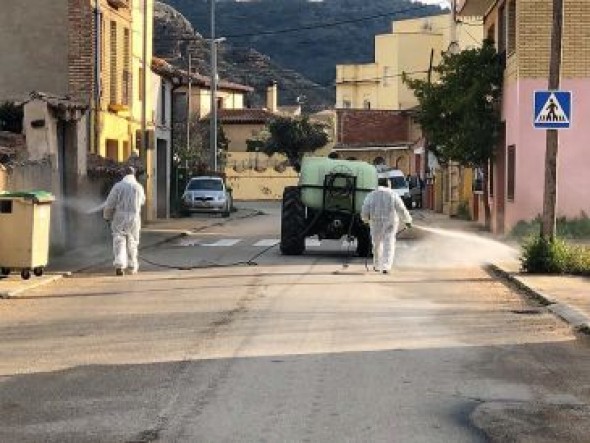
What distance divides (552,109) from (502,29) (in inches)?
498

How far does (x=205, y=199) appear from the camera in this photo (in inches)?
1769

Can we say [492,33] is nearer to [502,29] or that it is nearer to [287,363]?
[502,29]

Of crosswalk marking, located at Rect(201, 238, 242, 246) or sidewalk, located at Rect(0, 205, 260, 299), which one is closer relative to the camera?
sidewalk, located at Rect(0, 205, 260, 299)

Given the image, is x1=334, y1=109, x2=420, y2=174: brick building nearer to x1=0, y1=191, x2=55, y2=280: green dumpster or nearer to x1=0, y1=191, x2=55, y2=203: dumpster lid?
x1=0, y1=191, x2=55, y2=203: dumpster lid

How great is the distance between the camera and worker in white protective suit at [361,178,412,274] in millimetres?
18734

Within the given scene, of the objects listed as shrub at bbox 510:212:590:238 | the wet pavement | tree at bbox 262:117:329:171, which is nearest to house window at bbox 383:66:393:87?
tree at bbox 262:117:329:171

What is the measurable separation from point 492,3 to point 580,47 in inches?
238

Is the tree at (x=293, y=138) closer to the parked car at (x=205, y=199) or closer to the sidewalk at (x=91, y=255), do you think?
the parked car at (x=205, y=199)

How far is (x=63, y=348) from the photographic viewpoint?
34.7 ft

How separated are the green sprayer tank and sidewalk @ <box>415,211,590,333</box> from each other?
3.16 metres

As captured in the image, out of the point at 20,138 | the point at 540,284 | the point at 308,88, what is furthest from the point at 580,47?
the point at 308,88

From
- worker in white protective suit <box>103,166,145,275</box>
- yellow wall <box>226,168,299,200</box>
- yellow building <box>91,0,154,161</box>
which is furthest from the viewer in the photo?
yellow wall <box>226,168,299,200</box>

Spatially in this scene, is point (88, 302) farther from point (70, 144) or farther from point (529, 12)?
point (529, 12)

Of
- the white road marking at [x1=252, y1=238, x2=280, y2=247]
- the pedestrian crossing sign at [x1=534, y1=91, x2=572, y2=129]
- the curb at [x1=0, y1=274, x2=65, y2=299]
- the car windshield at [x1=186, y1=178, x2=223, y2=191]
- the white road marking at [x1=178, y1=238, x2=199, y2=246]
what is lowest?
the white road marking at [x1=178, y1=238, x2=199, y2=246]
